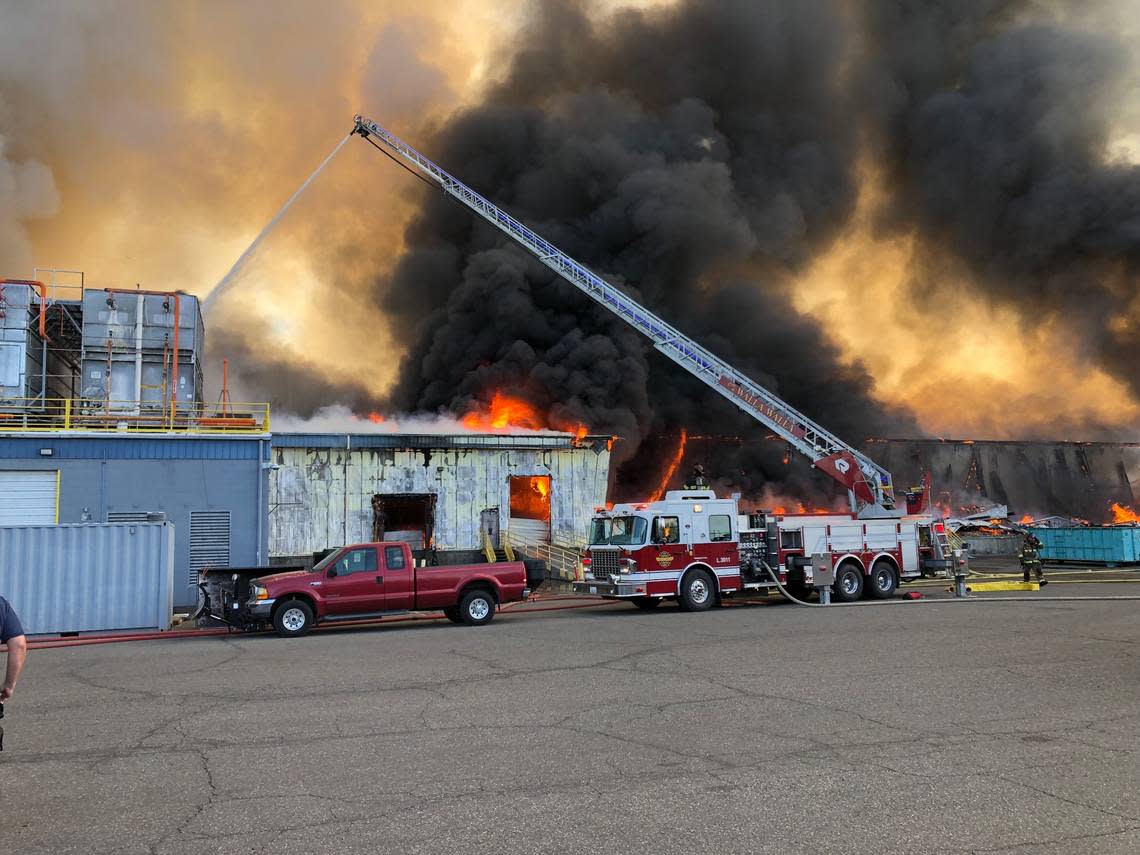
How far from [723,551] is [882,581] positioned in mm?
3975

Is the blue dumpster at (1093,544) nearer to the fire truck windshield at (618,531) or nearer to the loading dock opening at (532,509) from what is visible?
the loading dock opening at (532,509)

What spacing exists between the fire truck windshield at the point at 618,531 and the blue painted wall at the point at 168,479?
7.80m

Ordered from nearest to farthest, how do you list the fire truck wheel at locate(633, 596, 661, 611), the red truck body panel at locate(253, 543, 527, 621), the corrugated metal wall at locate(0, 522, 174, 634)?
the red truck body panel at locate(253, 543, 527, 621) < the corrugated metal wall at locate(0, 522, 174, 634) < the fire truck wheel at locate(633, 596, 661, 611)

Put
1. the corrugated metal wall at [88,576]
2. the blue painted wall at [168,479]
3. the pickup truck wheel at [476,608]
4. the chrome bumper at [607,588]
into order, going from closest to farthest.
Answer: the corrugated metal wall at [88,576] < the pickup truck wheel at [476,608] < the chrome bumper at [607,588] < the blue painted wall at [168,479]

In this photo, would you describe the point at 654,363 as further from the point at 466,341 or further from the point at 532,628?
the point at 532,628


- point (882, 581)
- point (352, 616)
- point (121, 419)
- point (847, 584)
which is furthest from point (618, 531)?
point (121, 419)

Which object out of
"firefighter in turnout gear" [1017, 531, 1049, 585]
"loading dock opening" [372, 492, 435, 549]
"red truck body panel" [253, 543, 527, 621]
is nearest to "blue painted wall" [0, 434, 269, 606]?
"loading dock opening" [372, 492, 435, 549]

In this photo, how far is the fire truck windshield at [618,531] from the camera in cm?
1688

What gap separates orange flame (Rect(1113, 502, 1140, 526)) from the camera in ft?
158

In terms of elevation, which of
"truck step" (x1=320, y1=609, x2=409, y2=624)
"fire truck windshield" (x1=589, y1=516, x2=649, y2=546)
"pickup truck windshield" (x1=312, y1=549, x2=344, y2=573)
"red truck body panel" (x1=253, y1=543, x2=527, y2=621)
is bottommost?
"truck step" (x1=320, y1=609, x2=409, y2=624)

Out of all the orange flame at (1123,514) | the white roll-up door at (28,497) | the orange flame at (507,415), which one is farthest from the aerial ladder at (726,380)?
the orange flame at (1123,514)

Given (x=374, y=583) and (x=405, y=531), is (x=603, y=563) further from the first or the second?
(x=405, y=531)

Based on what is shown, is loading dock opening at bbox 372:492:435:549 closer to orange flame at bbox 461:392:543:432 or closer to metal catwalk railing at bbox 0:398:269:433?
metal catwalk railing at bbox 0:398:269:433

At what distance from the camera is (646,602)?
17.4m
